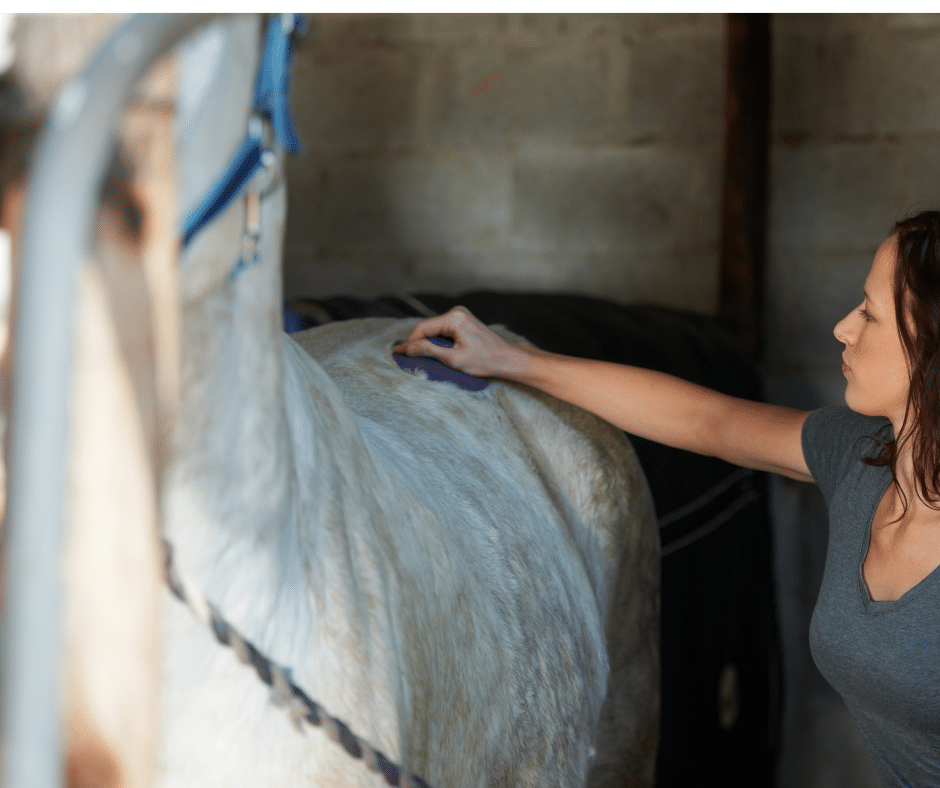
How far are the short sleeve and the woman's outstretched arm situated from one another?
0.03 metres

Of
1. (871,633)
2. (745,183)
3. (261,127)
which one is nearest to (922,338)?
(871,633)

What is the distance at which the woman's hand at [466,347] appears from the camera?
127 cm

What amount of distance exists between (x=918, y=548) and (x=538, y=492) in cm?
49

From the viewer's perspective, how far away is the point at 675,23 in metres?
2.60

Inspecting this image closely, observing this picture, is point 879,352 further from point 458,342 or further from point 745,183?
point 745,183

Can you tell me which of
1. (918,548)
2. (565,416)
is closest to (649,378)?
(565,416)

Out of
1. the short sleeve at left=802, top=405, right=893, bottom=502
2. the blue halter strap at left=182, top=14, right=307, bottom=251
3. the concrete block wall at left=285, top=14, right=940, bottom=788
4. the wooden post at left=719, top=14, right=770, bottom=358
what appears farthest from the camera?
the concrete block wall at left=285, top=14, right=940, bottom=788

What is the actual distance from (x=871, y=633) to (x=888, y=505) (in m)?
0.15

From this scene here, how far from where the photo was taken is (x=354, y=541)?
0.74 metres

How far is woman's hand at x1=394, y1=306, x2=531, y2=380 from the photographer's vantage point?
50.1 inches

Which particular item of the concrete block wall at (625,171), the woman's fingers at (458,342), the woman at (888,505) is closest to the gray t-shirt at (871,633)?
the woman at (888,505)

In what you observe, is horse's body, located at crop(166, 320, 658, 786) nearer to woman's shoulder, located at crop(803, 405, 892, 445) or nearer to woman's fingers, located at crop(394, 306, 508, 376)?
Answer: woman's fingers, located at crop(394, 306, 508, 376)

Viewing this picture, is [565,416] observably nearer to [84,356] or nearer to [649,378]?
[649,378]

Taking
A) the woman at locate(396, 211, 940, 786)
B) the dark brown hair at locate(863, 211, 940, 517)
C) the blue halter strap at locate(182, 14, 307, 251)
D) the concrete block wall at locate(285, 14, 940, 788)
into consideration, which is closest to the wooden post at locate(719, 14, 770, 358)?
the concrete block wall at locate(285, 14, 940, 788)
